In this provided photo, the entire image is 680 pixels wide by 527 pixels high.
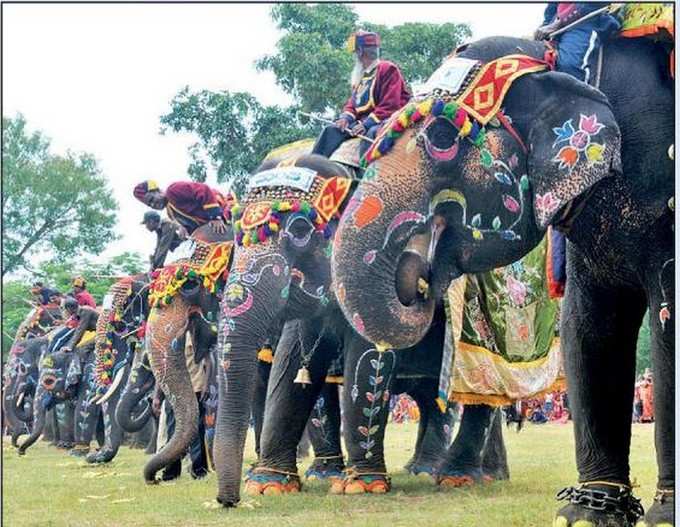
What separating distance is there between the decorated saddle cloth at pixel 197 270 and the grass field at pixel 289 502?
131 centimetres

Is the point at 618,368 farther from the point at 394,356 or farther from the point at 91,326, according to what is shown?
the point at 91,326

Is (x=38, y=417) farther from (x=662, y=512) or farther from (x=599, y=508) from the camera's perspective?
(x=662, y=512)

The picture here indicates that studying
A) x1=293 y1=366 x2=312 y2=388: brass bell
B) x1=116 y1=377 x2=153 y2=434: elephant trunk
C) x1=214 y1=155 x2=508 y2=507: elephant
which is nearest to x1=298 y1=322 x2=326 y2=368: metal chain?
x1=214 y1=155 x2=508 y2=507: elephant

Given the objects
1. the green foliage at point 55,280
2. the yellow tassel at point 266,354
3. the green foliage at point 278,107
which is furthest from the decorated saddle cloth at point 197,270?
the green foliage at point 55,280

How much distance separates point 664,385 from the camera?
14.1 ft

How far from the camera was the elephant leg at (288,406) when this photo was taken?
7.91m

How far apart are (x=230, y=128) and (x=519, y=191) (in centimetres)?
1809

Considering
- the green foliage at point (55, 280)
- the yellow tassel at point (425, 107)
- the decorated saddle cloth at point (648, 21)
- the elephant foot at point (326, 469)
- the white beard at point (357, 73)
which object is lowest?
the elephant foot at point (326, 469)

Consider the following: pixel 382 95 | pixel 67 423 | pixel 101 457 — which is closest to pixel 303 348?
pixel 382 95

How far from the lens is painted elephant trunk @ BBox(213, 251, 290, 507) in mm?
6316

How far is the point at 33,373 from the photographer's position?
17.1 meters

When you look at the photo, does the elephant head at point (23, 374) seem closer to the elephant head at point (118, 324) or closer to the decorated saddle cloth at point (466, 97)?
the elephant head at point (118, 324)

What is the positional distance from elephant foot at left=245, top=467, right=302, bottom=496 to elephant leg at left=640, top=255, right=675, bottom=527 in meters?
3.81

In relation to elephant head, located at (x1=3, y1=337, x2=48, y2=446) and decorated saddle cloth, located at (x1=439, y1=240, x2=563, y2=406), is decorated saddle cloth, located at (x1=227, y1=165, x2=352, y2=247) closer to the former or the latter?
decorated saddle cloth, located at (x1=439, y1=240, x2=563, y2=406)
